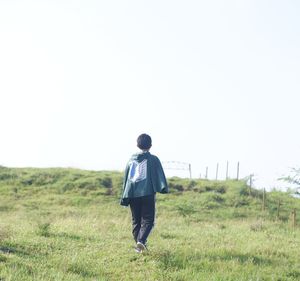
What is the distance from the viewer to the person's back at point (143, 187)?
320 inches

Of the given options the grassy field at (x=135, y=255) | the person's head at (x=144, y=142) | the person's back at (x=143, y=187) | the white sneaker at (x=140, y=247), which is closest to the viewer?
the grassy field at (x=135, y=255)

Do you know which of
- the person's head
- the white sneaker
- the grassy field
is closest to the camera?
the grassy field

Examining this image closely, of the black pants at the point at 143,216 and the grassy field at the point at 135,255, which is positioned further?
the black pants at the point at 143,216

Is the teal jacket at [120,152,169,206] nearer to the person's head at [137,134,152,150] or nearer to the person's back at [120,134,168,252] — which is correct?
the person's back at [120,134,168,252]

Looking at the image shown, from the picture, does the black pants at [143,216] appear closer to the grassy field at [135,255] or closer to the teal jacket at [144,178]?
the teal jacket at [144,178]

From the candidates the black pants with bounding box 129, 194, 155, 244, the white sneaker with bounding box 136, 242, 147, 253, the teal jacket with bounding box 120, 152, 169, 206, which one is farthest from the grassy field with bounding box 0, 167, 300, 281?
the teal jacket with bounding box 120, 152, 169, 206

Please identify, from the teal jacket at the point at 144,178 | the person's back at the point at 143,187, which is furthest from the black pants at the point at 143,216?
the teal jacket at the point at 144,178

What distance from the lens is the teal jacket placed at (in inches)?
321

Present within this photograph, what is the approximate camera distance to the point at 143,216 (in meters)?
8.20

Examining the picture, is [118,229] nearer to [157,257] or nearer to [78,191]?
[157,257]

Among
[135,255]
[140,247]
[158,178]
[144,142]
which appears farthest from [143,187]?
[135,255]

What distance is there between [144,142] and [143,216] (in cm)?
121

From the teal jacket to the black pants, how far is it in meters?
0.13

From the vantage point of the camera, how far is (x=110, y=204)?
2636cm
